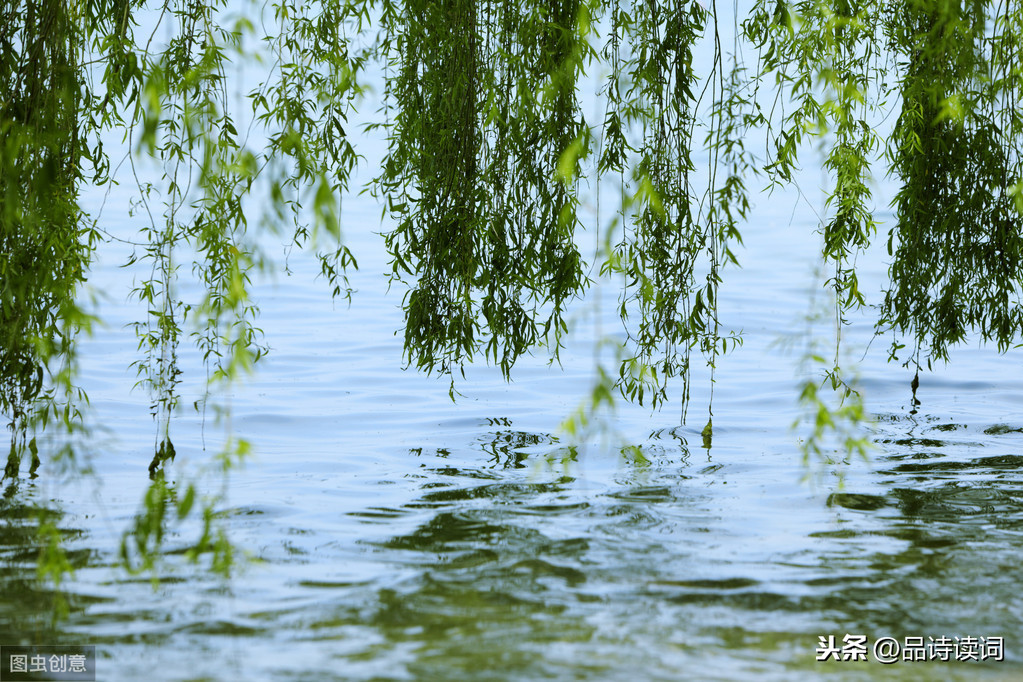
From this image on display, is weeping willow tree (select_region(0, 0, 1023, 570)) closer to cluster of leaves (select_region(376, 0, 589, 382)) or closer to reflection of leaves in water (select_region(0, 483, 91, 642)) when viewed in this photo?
cluster of leaves (select_region(376, 0, 589, 382))

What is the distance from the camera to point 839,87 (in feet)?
10.5

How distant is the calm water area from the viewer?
3006 millimetres

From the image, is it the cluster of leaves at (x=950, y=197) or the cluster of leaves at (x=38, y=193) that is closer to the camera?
the cluster of leaves at (x=38, y=193)

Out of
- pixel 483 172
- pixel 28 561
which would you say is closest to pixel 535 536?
pixel 483 172

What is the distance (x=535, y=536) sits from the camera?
399 cm

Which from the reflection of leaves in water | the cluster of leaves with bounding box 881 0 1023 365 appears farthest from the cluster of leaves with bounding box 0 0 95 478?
the cluster of leaves with bounding box 881 0 1023 365

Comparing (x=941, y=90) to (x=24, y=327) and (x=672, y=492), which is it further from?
(x=24, y=327)

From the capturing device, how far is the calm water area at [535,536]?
118 inches

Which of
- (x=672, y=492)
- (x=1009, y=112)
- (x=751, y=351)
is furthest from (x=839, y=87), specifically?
(x=751, y=351)

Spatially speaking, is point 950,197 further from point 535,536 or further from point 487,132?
point 535,536

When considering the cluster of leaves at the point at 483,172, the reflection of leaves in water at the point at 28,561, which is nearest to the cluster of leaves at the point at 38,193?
the reflection of leaves in water at the point at 28,561

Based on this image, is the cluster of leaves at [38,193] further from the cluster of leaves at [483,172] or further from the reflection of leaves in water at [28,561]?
the cluster of leaves at [483,172]

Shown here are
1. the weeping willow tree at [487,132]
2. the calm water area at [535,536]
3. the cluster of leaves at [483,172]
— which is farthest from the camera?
the cluster of leaves at [483,172]

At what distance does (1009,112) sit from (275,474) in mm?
3363
